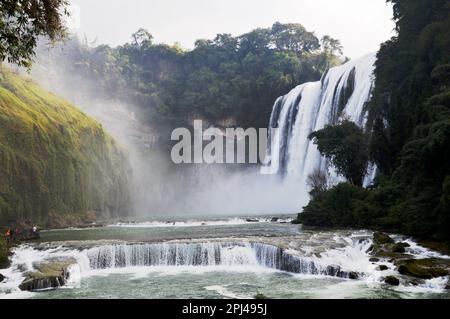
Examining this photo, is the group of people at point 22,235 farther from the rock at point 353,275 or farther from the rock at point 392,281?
the rock at point 392,281

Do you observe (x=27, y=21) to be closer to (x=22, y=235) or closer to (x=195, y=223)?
(x=22, y=235)

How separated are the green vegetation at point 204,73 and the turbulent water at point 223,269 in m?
52.5

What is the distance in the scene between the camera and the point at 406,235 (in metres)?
25.7

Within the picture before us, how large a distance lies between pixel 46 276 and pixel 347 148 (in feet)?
80.2

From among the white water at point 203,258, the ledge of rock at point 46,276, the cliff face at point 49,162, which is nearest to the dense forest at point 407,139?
the white water at point 203,258

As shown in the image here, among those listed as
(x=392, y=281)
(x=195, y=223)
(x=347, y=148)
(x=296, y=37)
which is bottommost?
(x=392, y=281)

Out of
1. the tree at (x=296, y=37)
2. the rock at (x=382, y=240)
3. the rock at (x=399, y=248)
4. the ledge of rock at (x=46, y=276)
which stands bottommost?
the ledge of rock at (x=46, y=276)

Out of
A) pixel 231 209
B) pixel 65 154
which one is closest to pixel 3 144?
pixel 65 154

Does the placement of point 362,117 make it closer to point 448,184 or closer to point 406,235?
point 406,235

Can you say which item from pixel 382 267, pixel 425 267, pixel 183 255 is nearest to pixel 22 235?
pixel 183 255

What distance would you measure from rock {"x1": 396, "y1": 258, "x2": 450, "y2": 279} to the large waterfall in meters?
23.4

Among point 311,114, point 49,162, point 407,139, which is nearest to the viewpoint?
point 407,139

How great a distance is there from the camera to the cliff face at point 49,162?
40125 millimetres

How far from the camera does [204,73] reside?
82625mm
